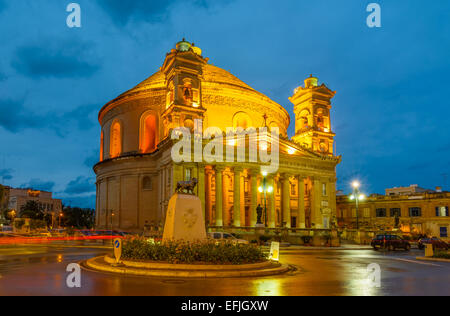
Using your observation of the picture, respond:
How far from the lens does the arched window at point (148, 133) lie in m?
60.3

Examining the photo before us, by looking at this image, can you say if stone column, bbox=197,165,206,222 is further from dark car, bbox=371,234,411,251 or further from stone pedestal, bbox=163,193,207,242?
stone pedestal, bbox=163,193,207,242

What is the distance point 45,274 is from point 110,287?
4380 millimetres

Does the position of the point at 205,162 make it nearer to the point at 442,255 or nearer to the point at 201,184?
the point at 201,184

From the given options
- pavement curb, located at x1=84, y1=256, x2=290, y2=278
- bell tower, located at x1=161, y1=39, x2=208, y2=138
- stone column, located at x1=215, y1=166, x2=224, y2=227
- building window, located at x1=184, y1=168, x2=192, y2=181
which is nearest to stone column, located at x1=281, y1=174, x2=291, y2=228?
stone column, located at x1=215, y1=166, x2=224, y2=227

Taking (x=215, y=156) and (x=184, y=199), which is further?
(x=215, y=156)

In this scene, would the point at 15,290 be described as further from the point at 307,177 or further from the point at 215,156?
the point at 307,177

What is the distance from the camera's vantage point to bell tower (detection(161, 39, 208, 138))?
49938 mm

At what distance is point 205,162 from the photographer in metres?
47.4

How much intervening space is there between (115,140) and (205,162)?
2366cm

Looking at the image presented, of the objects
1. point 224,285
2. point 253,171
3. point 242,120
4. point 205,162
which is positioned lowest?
point 224,285

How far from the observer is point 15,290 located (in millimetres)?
11156

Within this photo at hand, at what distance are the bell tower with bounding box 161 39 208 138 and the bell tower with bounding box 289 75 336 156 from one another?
59.7 ft

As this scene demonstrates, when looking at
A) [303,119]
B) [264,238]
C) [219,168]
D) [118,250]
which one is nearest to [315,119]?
[303,119]
